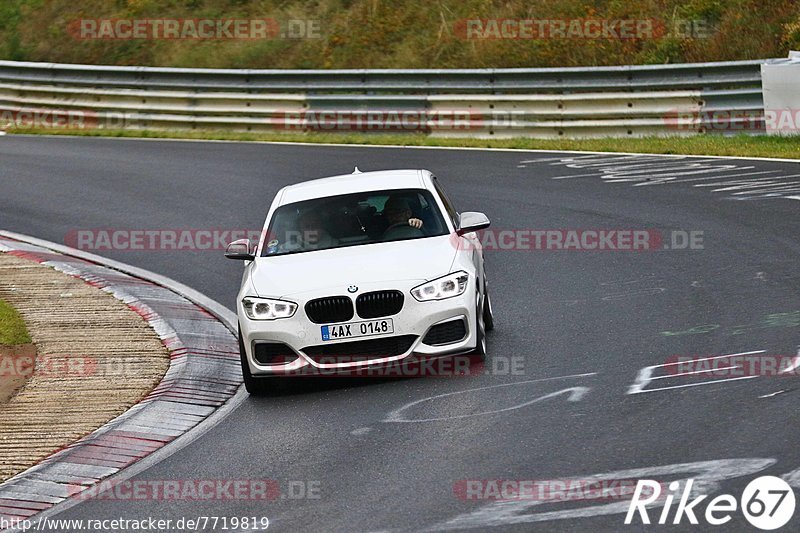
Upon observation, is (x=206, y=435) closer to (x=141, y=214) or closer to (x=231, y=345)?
(x=231, y=345)

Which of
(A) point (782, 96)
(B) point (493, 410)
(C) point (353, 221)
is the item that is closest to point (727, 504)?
(B) point (493, 410)

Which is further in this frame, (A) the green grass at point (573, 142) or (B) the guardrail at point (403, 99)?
(B) the guardrail at point (403, 99)

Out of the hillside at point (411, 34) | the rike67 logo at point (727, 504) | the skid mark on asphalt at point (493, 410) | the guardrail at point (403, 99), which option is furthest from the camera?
the hillside at point (411, 34)

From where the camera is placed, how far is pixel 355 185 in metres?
11.5

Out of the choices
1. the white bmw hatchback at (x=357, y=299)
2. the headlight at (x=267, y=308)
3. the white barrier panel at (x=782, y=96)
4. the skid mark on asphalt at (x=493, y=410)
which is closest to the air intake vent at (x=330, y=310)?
the white bmw hatchback at (x=357, y=299)

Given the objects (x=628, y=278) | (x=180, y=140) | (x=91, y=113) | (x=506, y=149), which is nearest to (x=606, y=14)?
(x=506, y=149)

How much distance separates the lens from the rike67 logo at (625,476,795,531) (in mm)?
6398

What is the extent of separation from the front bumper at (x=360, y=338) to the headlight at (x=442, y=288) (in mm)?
43

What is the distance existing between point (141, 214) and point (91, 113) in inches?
444

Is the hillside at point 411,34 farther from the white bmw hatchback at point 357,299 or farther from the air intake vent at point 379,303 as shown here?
the air intake vent at point 379,303

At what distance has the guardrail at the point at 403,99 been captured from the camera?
892 inches

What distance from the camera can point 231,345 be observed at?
11648mm

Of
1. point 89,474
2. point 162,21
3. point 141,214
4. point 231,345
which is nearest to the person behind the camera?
point 89,474

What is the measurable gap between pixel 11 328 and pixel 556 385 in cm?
537
